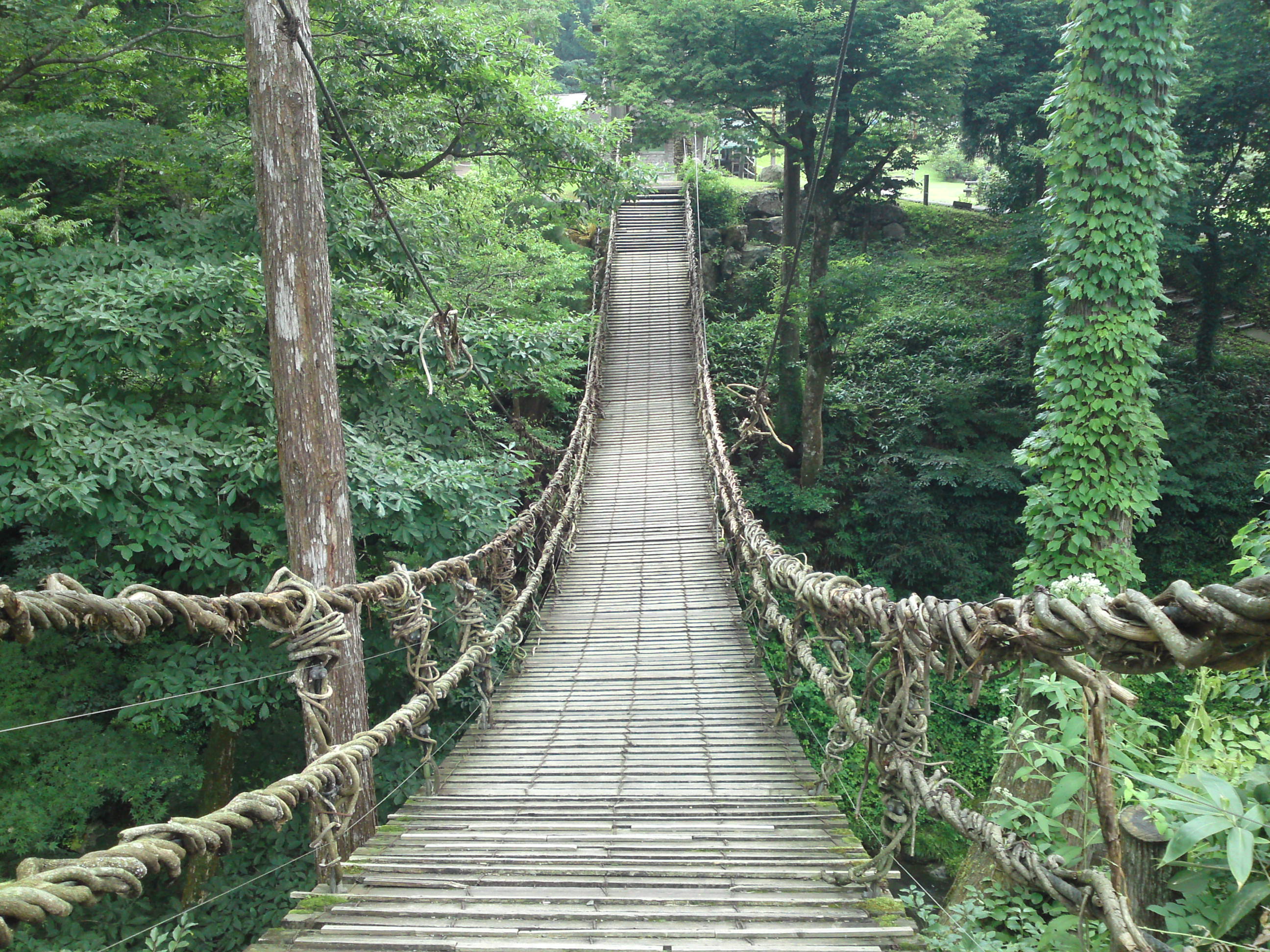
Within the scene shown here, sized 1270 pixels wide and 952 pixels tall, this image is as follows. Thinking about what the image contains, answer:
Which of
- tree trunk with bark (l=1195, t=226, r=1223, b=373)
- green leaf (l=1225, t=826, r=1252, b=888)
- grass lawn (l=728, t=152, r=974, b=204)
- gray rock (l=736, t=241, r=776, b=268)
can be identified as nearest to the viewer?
green leaf (l=1225, t=826, r=1252, b=888)

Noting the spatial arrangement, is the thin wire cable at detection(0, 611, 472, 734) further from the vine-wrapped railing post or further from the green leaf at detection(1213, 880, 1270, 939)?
the green leaf at detection(1213, 880, 1270, 939)

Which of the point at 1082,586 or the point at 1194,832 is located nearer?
the point at 1194,832

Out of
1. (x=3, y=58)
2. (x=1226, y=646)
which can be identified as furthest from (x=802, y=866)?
(x=3, y=58)

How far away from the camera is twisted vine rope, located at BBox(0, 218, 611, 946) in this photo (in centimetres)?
108

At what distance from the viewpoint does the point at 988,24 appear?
35.6ft

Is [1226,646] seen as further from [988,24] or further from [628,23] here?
[988,24]

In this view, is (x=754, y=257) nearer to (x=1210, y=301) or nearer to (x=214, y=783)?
(x=1210, y=301)

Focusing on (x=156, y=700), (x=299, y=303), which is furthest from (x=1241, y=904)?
(x=299, y=303)

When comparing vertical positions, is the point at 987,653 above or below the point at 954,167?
below

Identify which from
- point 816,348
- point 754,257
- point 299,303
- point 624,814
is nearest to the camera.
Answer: point 624,814

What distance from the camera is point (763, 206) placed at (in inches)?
640

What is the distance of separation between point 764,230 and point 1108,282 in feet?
36.2

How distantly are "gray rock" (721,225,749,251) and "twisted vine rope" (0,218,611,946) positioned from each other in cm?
1240

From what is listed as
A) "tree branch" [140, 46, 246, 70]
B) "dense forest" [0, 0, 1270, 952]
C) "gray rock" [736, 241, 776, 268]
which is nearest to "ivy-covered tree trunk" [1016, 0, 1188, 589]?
"dense forest" [0, 0, 1270, 952]
